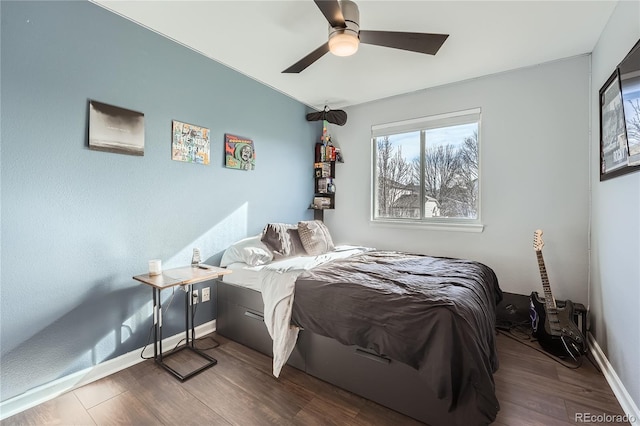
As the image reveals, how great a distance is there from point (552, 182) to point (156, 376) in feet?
12.6

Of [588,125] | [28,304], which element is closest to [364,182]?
[588,125]

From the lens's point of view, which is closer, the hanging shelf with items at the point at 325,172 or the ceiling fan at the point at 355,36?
the ceiling fan at the point at 355,36

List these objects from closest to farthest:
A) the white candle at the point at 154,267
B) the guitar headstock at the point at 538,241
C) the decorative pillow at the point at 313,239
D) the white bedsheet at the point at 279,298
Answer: the white bedsheet at the point at 279,298 < the white candle at the point at 154,267 < the guitar headstock at the point at 538,241 < the decorative pillow at the point at 313,239

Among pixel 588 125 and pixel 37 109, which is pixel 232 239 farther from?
pixel 588 125

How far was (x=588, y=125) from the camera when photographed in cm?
258

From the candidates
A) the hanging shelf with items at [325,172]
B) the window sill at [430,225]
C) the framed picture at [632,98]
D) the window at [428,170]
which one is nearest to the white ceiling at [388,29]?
the window at [428,170]

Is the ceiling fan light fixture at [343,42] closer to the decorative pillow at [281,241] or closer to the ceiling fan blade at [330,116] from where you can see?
the decorative pillow at [281,241]

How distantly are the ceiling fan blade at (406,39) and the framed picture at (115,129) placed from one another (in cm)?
183

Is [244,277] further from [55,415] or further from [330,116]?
[330,116]

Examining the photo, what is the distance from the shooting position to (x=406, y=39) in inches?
73.7

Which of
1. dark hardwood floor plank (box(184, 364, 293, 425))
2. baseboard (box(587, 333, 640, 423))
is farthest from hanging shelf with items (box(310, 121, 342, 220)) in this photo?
baseboard (box(587, 333, 640, 423))

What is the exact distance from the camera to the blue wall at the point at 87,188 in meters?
1.67

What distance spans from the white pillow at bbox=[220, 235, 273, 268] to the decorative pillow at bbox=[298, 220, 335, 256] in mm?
406

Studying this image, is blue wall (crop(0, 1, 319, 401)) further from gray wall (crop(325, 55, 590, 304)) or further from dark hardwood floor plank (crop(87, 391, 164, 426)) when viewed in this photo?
gray wall (crop(325, 55, 590, 304))
